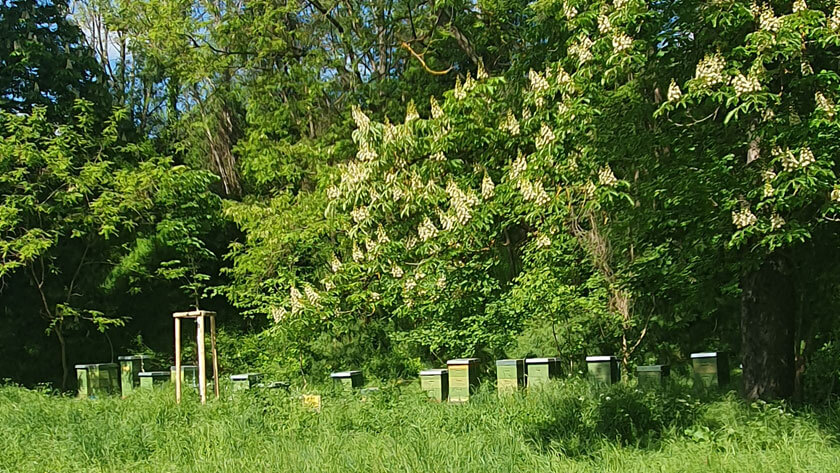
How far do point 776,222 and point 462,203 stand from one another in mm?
3741

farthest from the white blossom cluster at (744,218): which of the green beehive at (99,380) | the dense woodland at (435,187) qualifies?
the green beehive at (99,380)

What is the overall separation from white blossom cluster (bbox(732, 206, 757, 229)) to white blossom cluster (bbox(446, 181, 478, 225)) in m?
3.43

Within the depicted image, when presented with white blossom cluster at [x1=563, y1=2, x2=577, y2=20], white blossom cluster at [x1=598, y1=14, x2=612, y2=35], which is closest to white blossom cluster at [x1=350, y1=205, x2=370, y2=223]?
white blossom cluster at [x1=563, y1=2, x2=577, y2=20]

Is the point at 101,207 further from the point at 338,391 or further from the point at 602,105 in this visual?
the point at 602,105

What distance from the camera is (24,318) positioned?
1249 centimetres

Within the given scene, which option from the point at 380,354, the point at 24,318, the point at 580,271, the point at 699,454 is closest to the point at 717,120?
the point at 699,454

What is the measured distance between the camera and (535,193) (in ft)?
25.6

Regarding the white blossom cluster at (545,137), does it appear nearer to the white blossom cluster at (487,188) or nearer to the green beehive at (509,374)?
the white blossom cluster at (487,188)

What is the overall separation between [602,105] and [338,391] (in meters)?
3.98

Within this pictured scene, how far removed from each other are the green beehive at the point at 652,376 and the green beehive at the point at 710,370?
31 cm

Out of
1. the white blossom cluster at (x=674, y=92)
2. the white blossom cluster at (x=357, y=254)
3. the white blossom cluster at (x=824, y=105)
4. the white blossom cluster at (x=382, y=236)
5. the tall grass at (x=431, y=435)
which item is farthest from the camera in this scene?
the white blossom cluster at (x=357, y=254)

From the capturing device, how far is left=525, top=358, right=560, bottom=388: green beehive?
26.3ft

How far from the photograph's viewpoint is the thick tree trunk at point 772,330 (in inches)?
258

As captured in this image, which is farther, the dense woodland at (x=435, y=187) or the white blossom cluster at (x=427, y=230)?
the white blossom cluster at (x=427, y=230)
